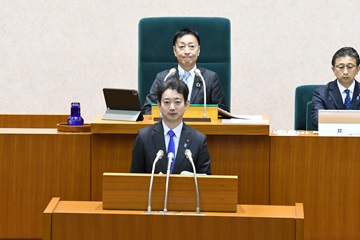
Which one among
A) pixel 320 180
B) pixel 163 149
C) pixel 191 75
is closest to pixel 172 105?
pixel 163 149

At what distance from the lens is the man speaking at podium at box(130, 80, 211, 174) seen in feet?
13.5

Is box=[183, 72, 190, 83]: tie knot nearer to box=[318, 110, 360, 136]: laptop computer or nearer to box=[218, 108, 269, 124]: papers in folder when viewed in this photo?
box=[218, 108, 269, 124]: papers in folder

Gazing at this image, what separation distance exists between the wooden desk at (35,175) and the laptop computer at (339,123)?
1.14m

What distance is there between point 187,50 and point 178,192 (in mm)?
1618

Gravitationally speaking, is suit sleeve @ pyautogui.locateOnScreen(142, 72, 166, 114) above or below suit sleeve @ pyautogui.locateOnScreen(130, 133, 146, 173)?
above

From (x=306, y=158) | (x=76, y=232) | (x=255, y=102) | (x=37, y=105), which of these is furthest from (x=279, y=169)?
(x=37, y=105)

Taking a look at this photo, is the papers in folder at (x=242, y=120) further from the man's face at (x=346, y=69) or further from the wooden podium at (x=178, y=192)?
the wooden podium at (x=178, y=192)

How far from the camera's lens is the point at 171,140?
13.8 ft

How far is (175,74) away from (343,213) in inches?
50.8

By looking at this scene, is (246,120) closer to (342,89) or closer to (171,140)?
(171,140)

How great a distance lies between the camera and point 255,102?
6.86m

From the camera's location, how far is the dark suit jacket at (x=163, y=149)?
411 centimetres

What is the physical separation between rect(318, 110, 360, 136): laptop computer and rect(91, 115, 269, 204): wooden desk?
0.28m

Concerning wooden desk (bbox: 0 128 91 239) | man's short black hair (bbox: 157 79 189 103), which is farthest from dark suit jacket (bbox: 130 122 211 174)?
wooden desk (bbox: 0 128 91 239)
